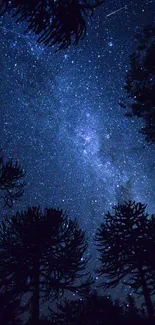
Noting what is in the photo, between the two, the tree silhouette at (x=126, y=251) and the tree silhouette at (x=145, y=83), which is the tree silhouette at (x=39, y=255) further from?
the tree silhouette at (x=145, y=83)

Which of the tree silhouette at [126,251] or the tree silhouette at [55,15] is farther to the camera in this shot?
the tree silhouette at [126,251]

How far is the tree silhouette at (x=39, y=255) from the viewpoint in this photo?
6.55 meters

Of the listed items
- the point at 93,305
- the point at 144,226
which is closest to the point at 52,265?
Answer: the point at 93,305

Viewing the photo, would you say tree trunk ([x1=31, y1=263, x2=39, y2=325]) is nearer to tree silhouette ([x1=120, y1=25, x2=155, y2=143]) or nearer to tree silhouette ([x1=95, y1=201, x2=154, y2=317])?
tree silhouette ([x1=95, y1=201, x2=154, y2=317])

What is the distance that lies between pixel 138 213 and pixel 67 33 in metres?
6.61

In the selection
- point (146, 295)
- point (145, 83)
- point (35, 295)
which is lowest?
point (146, 295)

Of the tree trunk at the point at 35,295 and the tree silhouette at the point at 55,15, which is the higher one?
the tree silhouette at the point at 55,15

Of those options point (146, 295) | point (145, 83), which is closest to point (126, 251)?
point (146, 295)

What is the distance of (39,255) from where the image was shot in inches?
275

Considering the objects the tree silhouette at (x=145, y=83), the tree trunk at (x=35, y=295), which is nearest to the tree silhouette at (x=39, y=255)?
the tree trunk at (x=35, y=295)

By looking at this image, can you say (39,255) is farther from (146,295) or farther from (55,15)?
(55,15)

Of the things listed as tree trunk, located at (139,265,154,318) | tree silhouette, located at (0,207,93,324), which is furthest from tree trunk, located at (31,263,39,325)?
tree trunk, located at (139,265,154,318)

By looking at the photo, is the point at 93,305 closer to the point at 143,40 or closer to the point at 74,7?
the point at 74,7

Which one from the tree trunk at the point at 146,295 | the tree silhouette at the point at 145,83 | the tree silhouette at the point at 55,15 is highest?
the tree silhouette at the point at 145,83
